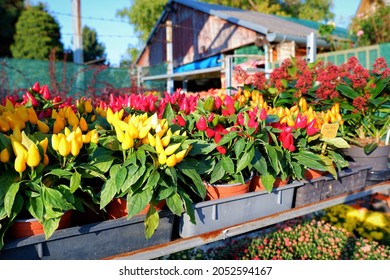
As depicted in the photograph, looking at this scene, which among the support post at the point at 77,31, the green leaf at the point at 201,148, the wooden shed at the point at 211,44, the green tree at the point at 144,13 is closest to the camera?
the green leaf at the point at 201,148

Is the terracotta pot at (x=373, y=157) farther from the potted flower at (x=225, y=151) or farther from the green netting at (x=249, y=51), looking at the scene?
the green netting at (x=249, y=51)

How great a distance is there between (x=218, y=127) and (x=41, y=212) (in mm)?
715

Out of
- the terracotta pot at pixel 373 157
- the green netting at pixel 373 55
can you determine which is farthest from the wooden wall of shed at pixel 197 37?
the terracotta pot at pixel 373 157

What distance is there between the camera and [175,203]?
1.12m

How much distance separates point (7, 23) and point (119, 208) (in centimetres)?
1994

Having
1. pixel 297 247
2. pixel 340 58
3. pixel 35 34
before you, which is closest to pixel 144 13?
pixel 35 34

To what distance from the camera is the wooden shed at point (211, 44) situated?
23.0 ft

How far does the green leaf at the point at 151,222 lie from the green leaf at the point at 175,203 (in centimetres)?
6

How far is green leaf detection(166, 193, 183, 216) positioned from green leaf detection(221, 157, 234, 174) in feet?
0.81

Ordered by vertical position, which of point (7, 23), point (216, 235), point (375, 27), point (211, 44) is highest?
point (7, 23)

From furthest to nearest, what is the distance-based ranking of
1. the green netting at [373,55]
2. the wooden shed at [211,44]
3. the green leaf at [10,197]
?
the wooden shed at [211,44] < the green netting at [373,55] < the green leaf at [10,197]

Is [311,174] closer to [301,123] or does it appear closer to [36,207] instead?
[301,123]

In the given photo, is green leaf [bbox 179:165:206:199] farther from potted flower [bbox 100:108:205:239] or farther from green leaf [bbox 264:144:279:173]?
green leaf [bbox 264:144:279:173]

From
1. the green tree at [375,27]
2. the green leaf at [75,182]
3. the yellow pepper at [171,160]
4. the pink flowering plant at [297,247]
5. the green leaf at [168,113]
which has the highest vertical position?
the green tree at [375,27]
